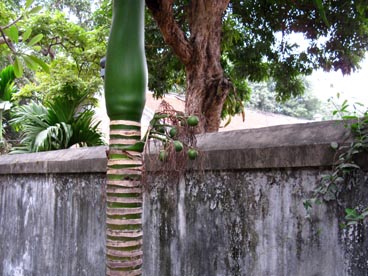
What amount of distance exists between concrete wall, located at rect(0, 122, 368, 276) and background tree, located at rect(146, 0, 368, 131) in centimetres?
189

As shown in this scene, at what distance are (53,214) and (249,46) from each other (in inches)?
189

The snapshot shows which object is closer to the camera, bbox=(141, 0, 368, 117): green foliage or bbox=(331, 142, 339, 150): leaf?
bbox=(331, 142, 339, 150): leaf

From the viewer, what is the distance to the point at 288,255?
243 cm

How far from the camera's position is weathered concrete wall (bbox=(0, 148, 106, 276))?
3.73m

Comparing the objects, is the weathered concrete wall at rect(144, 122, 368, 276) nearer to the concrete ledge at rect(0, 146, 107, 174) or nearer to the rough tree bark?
the concrete ledge at rect(0, 146, 107, 174)

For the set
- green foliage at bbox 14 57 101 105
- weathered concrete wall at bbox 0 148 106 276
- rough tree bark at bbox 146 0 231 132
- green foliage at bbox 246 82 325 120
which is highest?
green foliage at bbox 246 82 325 120

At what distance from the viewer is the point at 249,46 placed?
768 centimetres

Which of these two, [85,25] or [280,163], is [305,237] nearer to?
[280,163]

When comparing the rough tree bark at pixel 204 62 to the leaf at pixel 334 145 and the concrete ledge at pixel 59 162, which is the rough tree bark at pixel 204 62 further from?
the leaf at pixel 334 145

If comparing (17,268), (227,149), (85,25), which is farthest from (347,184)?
(85,25)

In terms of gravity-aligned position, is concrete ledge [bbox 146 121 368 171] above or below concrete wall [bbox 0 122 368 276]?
above

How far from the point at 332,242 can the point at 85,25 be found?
1582cm

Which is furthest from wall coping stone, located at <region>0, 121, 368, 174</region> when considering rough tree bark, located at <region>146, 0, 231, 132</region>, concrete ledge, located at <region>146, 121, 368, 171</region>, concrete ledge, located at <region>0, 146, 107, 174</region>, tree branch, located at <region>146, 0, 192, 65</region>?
rough tree bark, located at <region>146, 0, 231, 132</region>

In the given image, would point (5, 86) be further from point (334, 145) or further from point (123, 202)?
point (334, 145)
